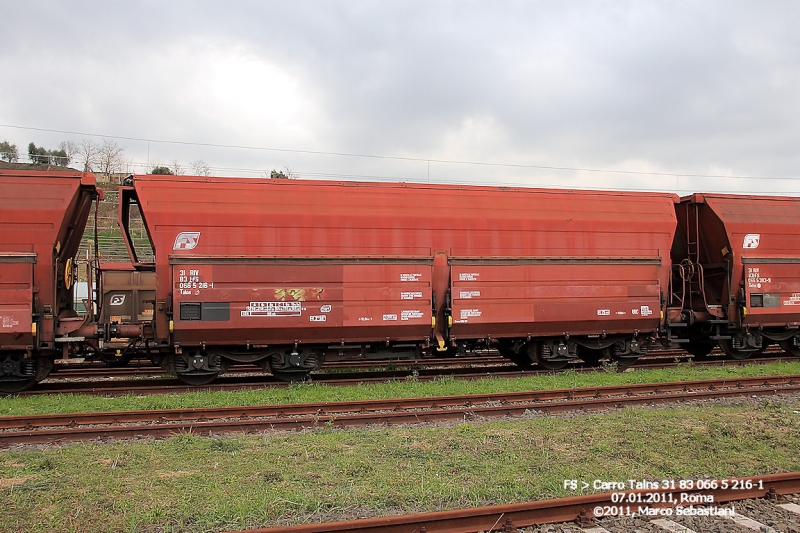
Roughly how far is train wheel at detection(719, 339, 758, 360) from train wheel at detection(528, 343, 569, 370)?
4.81m

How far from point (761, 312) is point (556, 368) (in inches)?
215

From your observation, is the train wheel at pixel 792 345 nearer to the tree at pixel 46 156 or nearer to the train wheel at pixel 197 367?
the train wheel at pixel 197 367

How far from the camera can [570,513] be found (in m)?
4.91

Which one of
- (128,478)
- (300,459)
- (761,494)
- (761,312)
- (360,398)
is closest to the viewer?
(761,494)

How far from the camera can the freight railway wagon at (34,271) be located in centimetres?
1004

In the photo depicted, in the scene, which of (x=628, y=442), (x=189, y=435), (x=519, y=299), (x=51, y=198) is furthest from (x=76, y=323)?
(x=628, y=442)

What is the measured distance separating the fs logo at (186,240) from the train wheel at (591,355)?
9.39 m

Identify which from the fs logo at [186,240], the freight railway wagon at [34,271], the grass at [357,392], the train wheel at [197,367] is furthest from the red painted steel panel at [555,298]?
the freight railway wagon at [34,271]

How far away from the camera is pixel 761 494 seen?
211 inches

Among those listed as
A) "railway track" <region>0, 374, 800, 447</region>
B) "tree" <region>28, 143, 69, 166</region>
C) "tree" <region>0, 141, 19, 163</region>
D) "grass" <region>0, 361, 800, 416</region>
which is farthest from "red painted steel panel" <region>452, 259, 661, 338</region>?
"tree" <region>0, 141, 19, 163</region>

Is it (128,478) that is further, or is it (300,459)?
(300,459)

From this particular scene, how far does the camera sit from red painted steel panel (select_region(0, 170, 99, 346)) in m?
10.1

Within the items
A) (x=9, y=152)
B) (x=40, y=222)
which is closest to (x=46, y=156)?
(x=9, y=152)

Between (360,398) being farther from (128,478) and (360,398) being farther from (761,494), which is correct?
(761,494)
